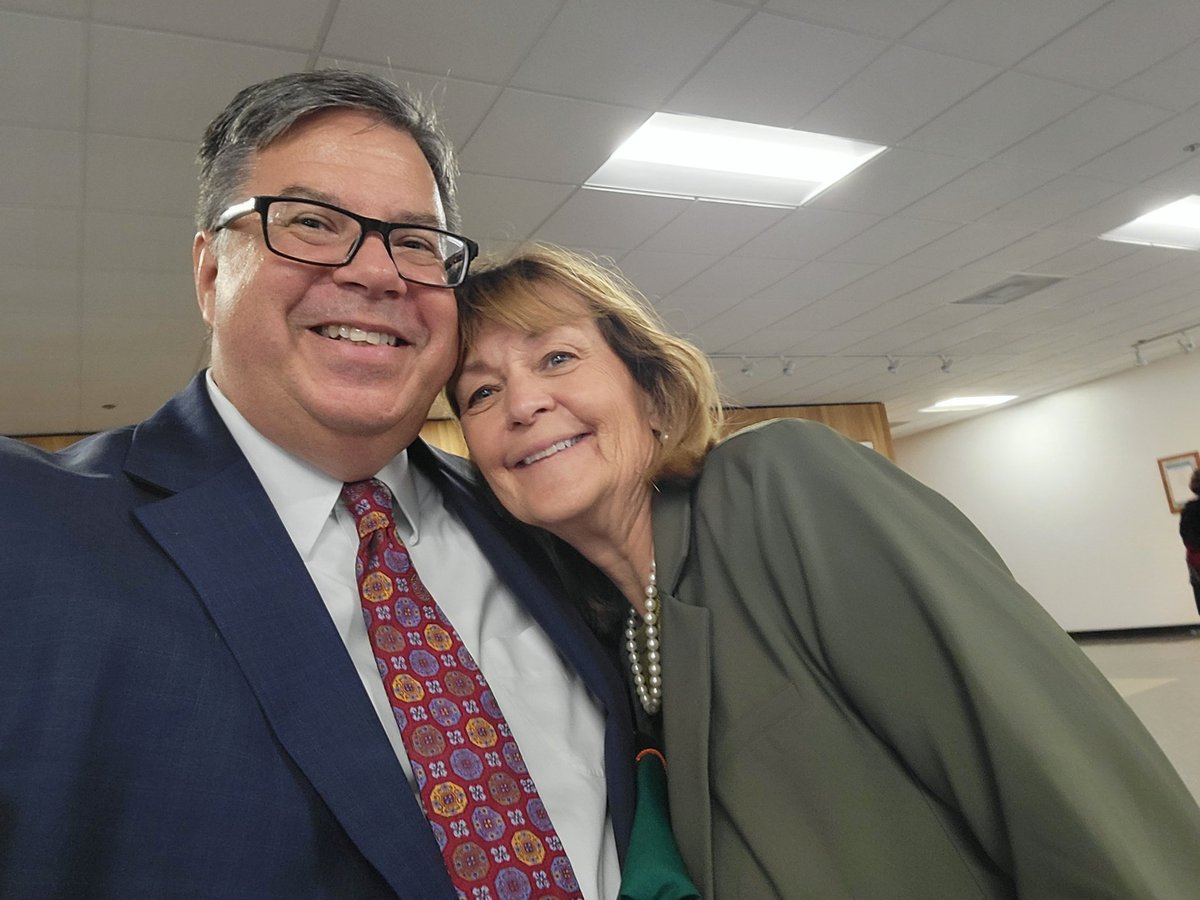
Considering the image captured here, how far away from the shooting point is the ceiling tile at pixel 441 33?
108 inches

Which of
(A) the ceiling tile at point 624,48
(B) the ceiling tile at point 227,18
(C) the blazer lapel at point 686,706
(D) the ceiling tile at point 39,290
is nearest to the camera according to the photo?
(C) the blazer lapel at point 686,706

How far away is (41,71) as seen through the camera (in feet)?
9.30

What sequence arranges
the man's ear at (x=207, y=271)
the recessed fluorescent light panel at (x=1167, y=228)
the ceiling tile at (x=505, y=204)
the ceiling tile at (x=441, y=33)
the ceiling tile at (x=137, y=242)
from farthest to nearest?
the recessed fluorescent light panel at (x=1167, y=228)
the ceiling tile at (x=505, y=204)
the ceiling tile at (x=137, y=242)
the ceiling tile at (x=441, y=33)
the man's ear at (x=207, y=271)

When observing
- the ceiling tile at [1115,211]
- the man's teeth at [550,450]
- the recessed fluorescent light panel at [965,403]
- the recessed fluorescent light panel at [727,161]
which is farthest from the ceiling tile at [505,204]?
the recessed fluorescent light panel at [965,403]

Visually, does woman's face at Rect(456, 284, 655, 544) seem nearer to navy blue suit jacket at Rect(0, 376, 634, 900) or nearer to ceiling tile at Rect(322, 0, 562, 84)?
navy blue suit jacket at Rect(0, 376, 634, 900)

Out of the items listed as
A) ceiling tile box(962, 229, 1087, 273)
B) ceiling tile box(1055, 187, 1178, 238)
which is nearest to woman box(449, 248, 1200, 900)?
ceiling tile box(1055, 187, 1178, 238)

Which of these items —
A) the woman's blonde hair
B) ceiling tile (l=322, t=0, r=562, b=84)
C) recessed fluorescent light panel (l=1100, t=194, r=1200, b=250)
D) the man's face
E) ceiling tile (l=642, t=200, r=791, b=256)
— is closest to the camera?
the man's face

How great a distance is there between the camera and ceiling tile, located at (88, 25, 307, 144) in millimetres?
2756

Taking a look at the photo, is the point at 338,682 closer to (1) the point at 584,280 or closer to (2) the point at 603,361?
(2) the point at 603,361

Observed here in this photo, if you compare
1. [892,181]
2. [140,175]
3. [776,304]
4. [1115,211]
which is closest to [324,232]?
[140,175]

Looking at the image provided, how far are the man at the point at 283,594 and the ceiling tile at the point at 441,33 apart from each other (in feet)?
5.01

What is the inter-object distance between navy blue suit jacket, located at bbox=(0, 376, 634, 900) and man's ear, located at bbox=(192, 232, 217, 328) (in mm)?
359

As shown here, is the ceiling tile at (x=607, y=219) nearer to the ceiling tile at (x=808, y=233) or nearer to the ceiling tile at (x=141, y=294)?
the ceiling tile at (x=808, y=233)

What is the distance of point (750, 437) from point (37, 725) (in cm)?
97
